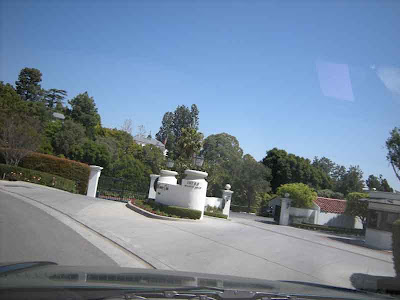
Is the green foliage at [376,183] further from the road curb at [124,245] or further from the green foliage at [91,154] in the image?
the road curb at [124,245]

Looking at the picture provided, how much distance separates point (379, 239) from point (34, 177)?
80.2ft

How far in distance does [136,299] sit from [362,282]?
6.97m

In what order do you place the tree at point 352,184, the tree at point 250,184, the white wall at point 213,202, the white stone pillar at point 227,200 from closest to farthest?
the white wall at point 213,202 < the white stone pillar at point 227,200 < the tree at point 250,184 < the tree at point 352,184

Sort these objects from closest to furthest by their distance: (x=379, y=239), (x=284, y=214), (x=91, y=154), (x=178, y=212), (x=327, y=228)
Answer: (x=178, y=212)
(x=379, y=239)
(x=284, y=214)
(x=327, y=228)
(x=91, y=154)

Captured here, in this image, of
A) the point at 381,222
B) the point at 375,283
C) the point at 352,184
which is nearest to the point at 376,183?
the point at 352,184

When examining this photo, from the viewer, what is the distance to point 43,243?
7.63 metres

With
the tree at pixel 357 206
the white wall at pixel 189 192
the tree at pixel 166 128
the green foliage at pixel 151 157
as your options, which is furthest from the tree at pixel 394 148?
the tree at pixel 166 128

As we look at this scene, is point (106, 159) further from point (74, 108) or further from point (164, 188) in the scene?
point (164, 188)

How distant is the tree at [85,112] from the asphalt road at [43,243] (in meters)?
42.6

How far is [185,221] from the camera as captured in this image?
49.7 ft

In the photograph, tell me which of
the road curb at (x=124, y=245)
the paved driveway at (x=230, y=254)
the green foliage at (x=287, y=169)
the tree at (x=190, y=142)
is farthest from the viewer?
the green foliage at (x=287, y=169)

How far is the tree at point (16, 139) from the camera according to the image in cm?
2550

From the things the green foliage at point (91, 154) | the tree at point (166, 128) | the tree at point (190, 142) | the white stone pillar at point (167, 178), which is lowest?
the white stone pillar at point (167, 178)

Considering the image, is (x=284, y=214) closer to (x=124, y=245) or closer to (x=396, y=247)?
(x=396, y=247)
